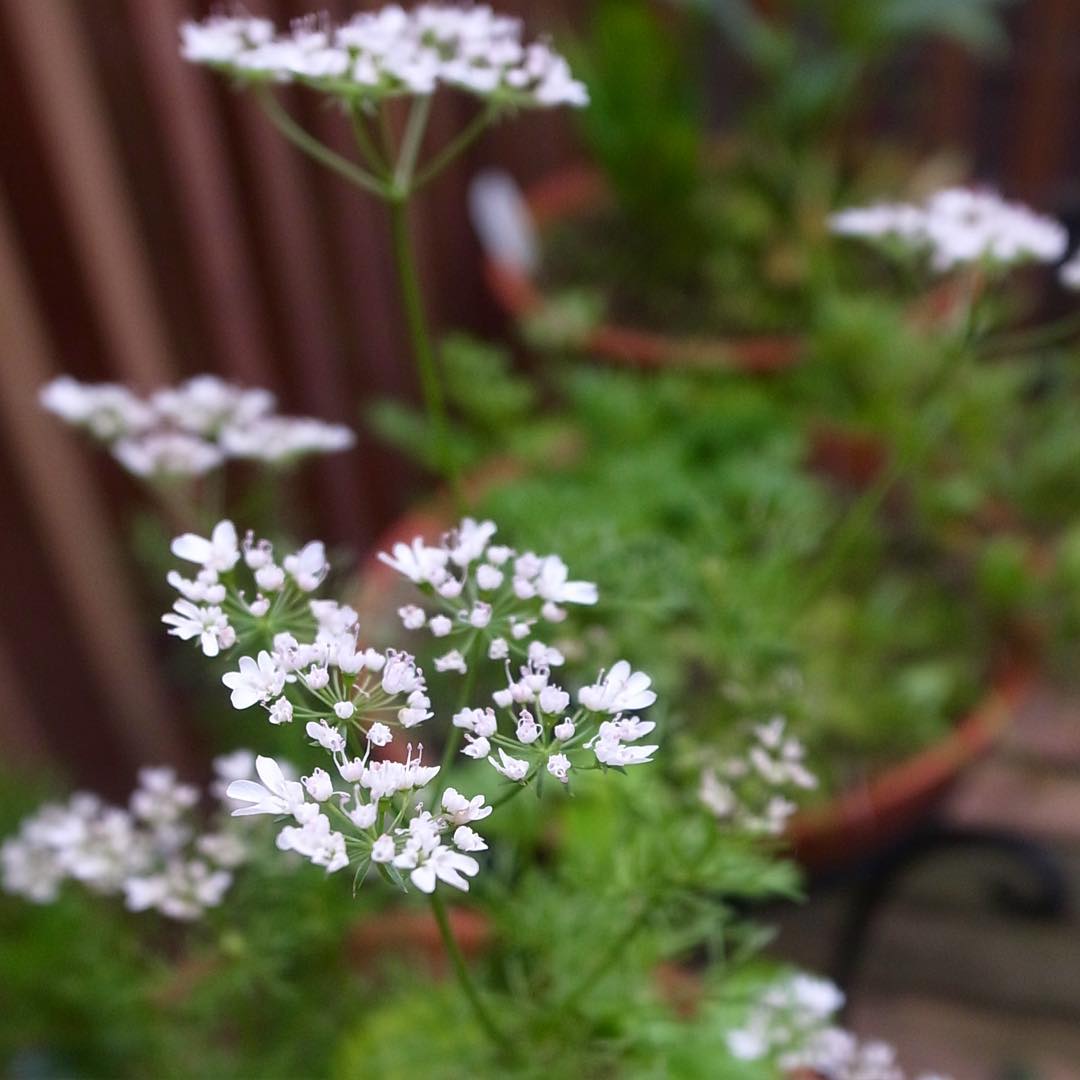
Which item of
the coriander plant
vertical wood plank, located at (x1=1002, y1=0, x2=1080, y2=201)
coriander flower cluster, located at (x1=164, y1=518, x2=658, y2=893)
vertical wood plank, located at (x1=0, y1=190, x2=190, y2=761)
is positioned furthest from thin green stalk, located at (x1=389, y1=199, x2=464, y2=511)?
vertical wood plank, located at (x1=1002, y1=0, x2=1080, y2=201)

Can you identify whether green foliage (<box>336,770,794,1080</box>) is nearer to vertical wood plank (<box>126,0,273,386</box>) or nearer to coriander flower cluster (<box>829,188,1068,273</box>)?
coriander flower cluster (<box>829,188,1068,273</box>)

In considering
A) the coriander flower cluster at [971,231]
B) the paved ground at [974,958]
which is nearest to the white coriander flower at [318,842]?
the coriander flower cluster at [971,231]

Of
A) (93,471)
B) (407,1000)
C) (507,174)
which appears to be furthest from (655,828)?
(507,174)

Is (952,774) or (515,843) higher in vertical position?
(952,774)

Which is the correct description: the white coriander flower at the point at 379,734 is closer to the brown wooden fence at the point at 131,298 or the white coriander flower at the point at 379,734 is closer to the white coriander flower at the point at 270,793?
the white coriander flower at the point at 270,793

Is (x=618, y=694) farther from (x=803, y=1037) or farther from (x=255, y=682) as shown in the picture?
(x=803, y=1037)

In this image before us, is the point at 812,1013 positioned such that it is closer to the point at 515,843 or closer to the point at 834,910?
the point at 515,843
